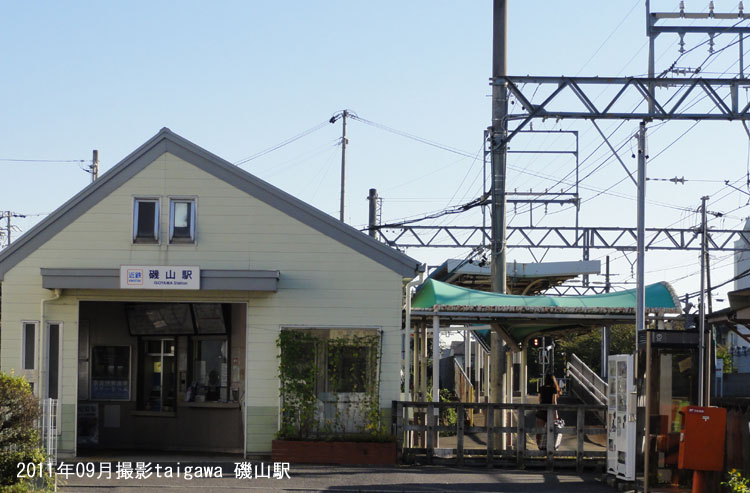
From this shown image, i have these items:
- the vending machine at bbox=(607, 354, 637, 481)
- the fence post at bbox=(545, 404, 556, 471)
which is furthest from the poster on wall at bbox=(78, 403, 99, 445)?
the vending machine at bbox=(607, 354, 637, 481)

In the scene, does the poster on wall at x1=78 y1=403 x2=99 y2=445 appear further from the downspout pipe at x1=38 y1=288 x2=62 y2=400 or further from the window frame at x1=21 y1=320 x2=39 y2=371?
the window frame at x1=21 y1=320 x2=39 y2=371

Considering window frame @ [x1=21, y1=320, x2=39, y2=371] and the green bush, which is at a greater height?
window frame @ [x1=21, y1=320, x2=39, y2=371]

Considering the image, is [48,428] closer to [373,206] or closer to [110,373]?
[110,373]

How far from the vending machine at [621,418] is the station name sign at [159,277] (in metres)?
7.34

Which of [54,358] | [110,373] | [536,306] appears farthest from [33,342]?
[536,306]

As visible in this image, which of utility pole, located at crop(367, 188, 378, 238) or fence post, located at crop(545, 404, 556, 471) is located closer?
fence post, located at crop(545, 404, 556, 471)

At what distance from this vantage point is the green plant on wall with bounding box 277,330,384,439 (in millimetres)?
18641

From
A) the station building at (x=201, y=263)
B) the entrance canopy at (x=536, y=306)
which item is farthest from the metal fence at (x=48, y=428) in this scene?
the entrance canopy at (x=536, y=306)

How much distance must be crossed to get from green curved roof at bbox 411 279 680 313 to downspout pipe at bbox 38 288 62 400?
270 inches

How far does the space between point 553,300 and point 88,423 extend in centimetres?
995

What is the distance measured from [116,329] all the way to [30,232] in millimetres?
4191

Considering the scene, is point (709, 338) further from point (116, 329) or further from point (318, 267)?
point (116, 329)

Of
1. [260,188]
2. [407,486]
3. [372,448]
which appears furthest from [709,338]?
[260,188]

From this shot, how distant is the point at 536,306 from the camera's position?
20.0 meters
